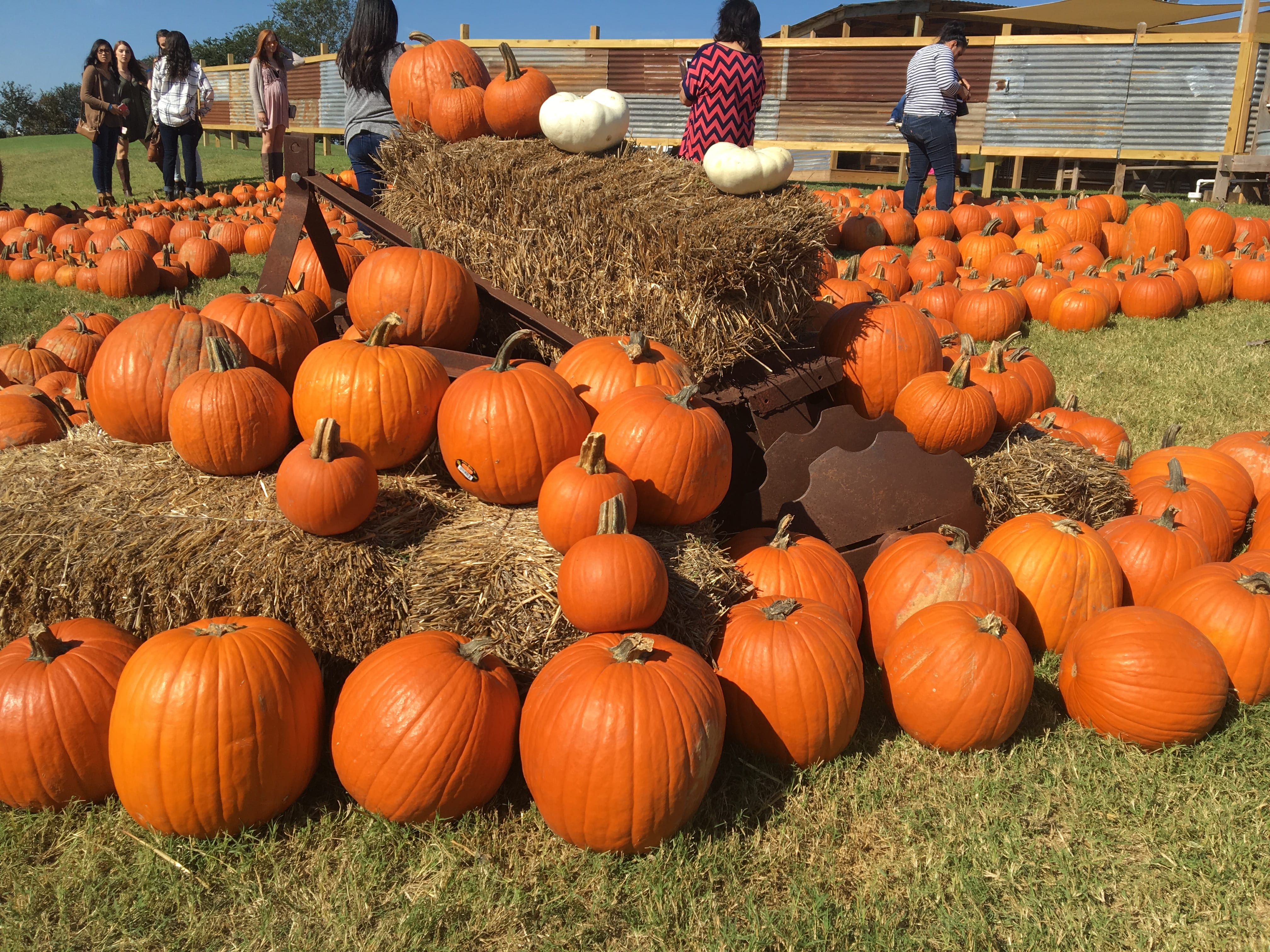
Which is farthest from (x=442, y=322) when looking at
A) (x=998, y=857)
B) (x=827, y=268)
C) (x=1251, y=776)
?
(x=1251, y=776)

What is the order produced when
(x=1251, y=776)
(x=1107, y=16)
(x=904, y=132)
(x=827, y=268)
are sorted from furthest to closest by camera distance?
1. (x=1107, y=16)
2. (x=904, y=132)
3. (x=827, y=268)
4. (x=1251, y=776)

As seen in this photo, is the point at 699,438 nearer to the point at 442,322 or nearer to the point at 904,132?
the point at 442,322

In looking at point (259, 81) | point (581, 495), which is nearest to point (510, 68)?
point (581, 495)

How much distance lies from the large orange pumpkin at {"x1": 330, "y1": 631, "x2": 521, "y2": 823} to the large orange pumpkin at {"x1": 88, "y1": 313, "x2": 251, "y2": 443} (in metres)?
1.68

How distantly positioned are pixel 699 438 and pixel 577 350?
36.9 inches

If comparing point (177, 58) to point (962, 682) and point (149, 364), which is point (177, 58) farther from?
point (962, 682)

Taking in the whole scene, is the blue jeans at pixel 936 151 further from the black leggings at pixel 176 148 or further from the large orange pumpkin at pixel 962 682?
the black leggings at pixel 176 148

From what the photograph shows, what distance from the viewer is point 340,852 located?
250 cm

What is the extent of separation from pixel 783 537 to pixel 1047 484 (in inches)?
64.5

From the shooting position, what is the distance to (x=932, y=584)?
3375 mm

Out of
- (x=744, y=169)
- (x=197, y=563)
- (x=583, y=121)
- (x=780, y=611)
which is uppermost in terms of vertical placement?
(x=583, y=121)

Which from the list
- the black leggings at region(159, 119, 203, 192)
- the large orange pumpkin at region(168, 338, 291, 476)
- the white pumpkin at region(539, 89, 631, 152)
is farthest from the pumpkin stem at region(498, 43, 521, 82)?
the black leggings at region(159, 119, 203, 192)

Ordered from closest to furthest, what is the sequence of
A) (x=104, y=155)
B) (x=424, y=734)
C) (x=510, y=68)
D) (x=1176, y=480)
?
(x=424, y=734) → (x=1176, y=480) → (x=510, y=68) → (x=104, y=155)

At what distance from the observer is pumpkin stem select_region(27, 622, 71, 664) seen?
2.62 metres
